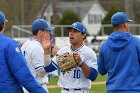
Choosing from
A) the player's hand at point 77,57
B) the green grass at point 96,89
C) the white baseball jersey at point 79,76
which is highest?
the player's hand at point 77,57

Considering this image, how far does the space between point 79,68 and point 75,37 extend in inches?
19.8

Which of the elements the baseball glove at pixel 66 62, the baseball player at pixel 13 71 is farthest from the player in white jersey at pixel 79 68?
the baseball player at pixel 13 71

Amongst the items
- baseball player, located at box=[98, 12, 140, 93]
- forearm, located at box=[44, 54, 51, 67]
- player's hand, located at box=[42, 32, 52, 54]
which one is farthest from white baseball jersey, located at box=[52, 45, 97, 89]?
baseball player, located at box=[98, 12, 140, 93]

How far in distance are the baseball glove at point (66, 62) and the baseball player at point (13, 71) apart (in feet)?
5.36

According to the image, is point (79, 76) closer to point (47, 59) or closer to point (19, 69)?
point (47, 59)

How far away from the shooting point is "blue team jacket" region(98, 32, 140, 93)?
6680 mm

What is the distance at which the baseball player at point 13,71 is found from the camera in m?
5.64

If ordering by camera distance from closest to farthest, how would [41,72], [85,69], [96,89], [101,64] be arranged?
[101,64]
[85,69]
[41,72]
[96,89]

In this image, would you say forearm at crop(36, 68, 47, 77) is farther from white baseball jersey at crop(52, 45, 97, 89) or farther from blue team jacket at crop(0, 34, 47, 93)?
blue team jacket at crop(0, 34, 47, 93)

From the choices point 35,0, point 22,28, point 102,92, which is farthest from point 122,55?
point 35,0

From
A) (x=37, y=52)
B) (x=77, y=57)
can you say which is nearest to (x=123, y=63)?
(x=77, y=57)

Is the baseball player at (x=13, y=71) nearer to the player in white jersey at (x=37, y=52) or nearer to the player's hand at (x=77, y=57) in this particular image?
the player's hand at (x=77, y=57)

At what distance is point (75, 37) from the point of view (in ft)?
25.6

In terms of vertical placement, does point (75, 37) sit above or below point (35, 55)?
above
